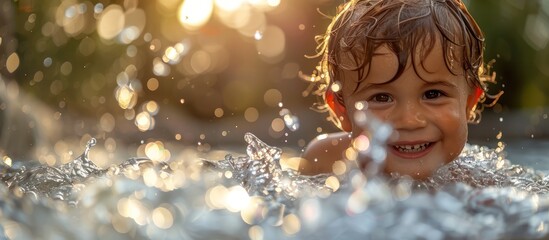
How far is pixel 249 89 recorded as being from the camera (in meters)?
10.4

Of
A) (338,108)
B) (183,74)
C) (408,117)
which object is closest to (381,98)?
(408,117)

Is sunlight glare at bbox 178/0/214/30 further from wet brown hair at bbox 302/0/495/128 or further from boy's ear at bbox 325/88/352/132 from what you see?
wet brown hair at bbox 302/0/495/128

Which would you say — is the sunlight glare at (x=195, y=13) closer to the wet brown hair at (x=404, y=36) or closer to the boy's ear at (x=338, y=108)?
the boy's ear at (x=338, y=108)

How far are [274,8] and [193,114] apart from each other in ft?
5.13

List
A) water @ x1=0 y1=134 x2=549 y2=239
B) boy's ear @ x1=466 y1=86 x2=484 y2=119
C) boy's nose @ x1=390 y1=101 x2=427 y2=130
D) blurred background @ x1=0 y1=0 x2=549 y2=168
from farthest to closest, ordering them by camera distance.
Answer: blurred background @ x1=0 y1=0 x2=549 y2=168, boy's ear @ x1=466 y1=86 x2=484 y2=119, boy's nose @ x1=390 y1=101 x2=427 y2=130, water @ x1=0 y1=134 x2=549 y2=239

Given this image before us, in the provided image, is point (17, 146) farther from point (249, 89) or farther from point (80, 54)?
point (249, 89)

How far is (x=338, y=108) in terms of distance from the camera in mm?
3619

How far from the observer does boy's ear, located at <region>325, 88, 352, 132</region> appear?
3577 mm

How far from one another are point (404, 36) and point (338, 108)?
0.55 metres

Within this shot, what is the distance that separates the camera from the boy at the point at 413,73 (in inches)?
124

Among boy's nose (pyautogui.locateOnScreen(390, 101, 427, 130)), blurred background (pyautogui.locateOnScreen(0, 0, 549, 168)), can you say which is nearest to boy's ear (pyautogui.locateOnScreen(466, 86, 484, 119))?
boy's nose (pyautogui.locateOnScreen(390, 101, 427, 130))

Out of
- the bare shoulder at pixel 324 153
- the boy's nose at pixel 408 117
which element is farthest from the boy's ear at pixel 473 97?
the bare shoulder at pixel 324 153

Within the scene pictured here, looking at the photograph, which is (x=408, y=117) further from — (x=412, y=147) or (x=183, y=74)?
(x=183, y=74)

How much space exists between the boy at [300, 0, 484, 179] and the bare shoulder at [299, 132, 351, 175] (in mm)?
463
